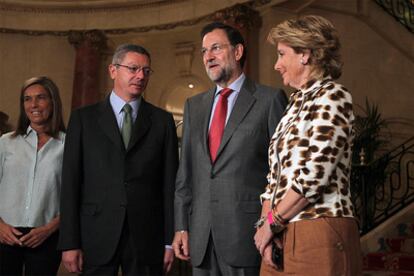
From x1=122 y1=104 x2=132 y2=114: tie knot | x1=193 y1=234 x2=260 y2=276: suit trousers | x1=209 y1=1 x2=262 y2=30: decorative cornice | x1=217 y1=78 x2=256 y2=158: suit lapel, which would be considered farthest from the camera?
x1=209 y1=1 x2=262 y2=30: decorative cornice

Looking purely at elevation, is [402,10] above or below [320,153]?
above

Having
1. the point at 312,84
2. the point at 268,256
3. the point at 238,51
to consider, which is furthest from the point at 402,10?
the point at 268,256

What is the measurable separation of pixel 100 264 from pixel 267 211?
1.05 metres

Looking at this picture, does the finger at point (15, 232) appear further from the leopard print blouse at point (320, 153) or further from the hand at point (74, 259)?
the leopard print blouse at point (320, 153)

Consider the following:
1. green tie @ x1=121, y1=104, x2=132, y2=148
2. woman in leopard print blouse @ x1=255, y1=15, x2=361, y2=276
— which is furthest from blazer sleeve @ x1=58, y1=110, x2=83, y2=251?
woman in leopard print blouse @ x1=255, y1=15, x2=361, y2=276

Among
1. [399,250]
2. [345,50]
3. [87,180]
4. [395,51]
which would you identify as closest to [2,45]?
[345,50]

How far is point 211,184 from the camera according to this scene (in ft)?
9.36

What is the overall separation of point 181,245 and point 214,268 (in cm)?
24

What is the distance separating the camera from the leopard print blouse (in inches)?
87.7

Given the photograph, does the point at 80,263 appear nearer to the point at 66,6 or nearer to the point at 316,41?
the point at 316,41

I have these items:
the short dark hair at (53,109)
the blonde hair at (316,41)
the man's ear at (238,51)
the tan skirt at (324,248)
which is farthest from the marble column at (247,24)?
the tan skirt at (324,248)

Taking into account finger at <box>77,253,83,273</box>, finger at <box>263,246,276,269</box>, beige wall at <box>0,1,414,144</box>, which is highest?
beige wall at <box>0,1,414,144</box>

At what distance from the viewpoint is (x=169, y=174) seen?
10.5 ft

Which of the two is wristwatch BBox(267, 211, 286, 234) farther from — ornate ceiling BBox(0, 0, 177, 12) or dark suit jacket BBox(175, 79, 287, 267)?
ornate ceiling BBox(0, 0, 177, 12)
